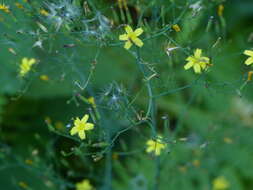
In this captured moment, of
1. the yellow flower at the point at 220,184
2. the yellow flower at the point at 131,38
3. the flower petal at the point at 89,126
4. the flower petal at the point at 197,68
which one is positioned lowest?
the flower petal at the point at 89,126

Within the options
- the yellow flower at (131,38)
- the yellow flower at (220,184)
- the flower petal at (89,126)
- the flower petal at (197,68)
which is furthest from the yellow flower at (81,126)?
the yellow flower at (220,184)

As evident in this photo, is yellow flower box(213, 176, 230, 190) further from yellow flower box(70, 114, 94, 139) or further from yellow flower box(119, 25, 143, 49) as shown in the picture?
yellow flower box(119, 25, 143, 49)

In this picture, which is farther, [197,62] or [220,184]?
[220,184]

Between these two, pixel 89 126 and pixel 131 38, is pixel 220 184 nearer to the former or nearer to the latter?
pixel 89 126

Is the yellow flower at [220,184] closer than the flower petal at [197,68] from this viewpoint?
No

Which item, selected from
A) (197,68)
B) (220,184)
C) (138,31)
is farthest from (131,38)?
(220,184)

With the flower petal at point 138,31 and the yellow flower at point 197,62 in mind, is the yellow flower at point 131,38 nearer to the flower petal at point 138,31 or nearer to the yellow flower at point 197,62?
the flower petal at point 138,31

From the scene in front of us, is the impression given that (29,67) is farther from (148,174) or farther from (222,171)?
(222,171)

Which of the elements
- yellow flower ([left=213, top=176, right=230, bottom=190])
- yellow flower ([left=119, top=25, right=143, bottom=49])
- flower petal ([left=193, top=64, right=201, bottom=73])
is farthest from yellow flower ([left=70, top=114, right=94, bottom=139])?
yellow flower ([left=213, top=176, right=230, bottom=190])
